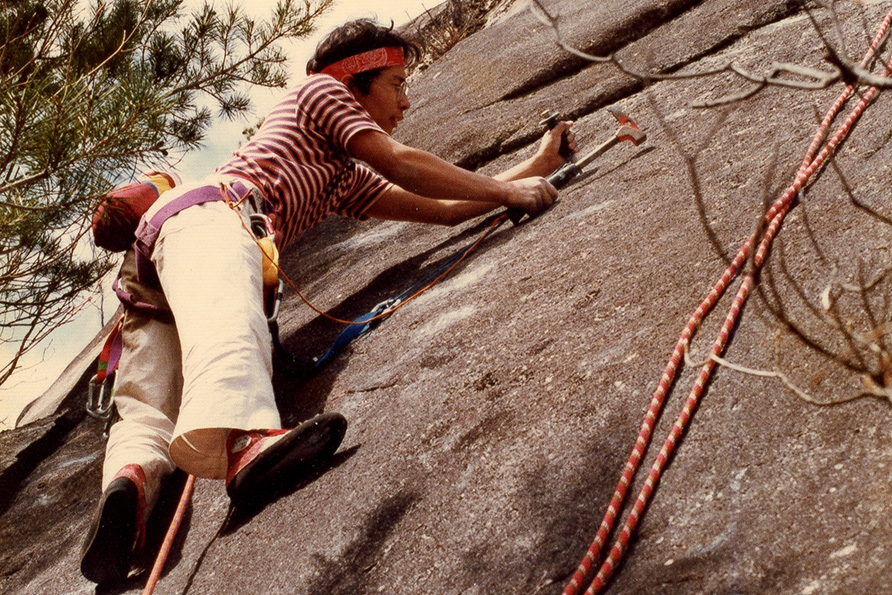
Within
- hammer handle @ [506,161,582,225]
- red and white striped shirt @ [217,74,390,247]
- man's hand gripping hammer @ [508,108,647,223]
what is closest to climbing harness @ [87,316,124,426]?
red and white striped shirt @ [217,74,390,247]

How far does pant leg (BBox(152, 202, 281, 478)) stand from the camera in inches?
81.7

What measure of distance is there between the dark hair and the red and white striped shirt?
24cm

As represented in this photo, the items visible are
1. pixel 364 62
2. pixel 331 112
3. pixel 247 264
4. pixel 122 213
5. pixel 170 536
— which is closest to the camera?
pixel 170 536

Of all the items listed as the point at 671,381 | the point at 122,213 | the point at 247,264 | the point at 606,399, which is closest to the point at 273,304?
the point at 247,264

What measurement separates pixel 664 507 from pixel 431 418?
0.83m

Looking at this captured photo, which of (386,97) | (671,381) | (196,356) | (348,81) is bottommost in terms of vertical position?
(671,381)

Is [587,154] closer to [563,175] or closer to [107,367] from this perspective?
[563,175]

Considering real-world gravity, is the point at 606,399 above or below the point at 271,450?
below

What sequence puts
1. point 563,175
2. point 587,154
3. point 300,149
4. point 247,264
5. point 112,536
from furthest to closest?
point 587,154
point 563,175
point 300,149
point 247,264
point 112,536

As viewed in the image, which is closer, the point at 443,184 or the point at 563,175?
the point at 443,184

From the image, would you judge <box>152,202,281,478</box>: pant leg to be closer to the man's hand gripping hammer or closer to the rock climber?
the rock climber

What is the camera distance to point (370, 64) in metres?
3.23

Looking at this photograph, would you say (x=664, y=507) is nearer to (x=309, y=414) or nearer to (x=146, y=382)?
(x=309, y=414)

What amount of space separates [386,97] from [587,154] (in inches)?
36.4
